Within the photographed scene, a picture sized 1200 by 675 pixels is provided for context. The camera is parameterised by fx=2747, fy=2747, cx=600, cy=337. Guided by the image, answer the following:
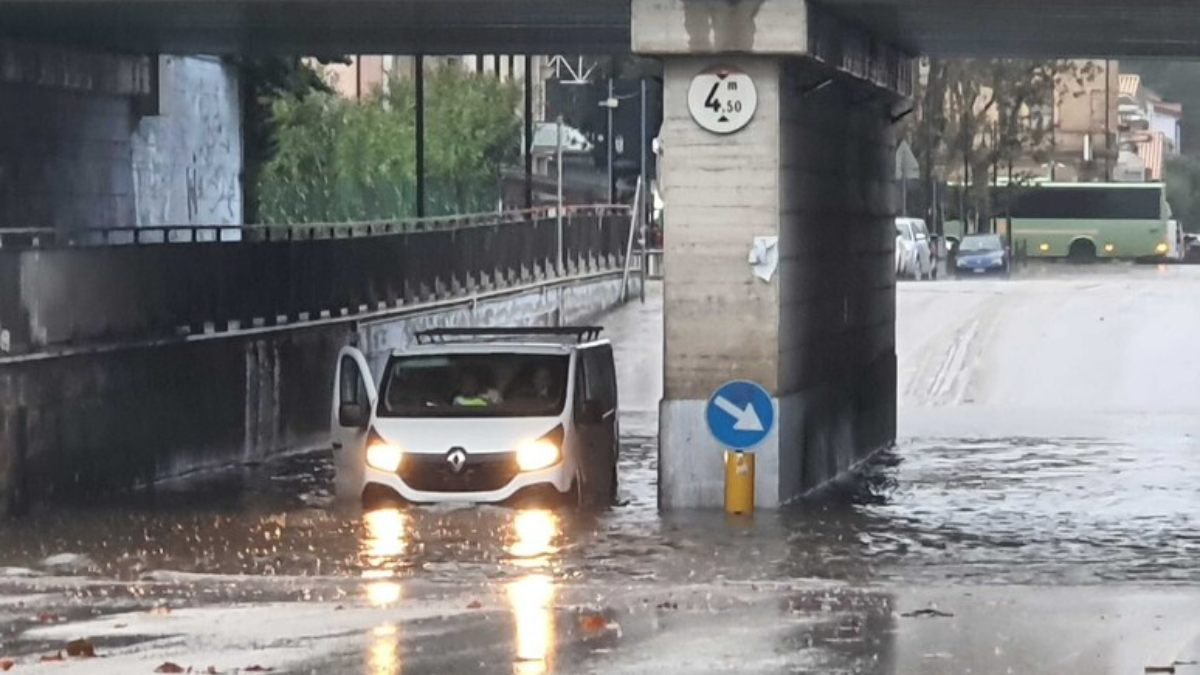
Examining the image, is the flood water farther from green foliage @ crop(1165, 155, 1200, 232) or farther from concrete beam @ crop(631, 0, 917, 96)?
green foliage @ crop(1165, 155, 1200, 232)

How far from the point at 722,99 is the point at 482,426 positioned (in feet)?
10.9

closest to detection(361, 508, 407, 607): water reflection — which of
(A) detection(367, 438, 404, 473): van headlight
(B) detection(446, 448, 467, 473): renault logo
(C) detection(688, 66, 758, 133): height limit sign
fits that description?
(A) detection(367, 438, 404, 473): van headlight

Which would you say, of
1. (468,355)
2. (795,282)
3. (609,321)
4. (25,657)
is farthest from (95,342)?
(609,321)

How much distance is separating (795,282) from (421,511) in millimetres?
4070

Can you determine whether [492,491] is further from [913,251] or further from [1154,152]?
[1154,152]

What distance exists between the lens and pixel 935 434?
33594mm

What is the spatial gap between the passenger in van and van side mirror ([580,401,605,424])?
2.30ft

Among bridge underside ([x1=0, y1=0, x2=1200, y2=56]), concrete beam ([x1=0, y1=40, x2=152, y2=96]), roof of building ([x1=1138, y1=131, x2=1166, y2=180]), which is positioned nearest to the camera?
bridge underside ([x1=0, y1=0, x2=1200, y2=56])

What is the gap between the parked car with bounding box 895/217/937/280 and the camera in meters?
68.5

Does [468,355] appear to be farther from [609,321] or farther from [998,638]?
[609,321]

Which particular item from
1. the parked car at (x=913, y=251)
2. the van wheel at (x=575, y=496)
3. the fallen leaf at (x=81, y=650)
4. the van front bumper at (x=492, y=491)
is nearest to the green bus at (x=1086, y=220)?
the parked car at (x=913, y=251)

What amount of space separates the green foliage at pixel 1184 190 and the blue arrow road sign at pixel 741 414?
118360 mm

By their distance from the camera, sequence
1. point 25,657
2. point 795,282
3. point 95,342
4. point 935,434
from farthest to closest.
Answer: point 935,434, point 95,342, point 795,282, point 25,657

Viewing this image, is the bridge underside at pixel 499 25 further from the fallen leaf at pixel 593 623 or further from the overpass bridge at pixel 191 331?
the fallen leaf at pixel 593 623
